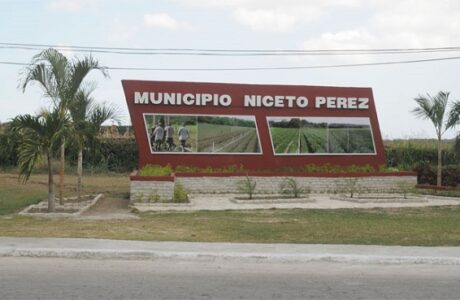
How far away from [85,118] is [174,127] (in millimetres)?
4870

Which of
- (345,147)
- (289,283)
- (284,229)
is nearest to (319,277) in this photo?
(289,283)

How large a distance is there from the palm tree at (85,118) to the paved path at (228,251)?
6.71 metres

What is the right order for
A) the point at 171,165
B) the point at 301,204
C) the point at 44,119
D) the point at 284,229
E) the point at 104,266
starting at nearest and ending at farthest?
1. the point at 104,266
2. the point at 284,229
3. the point at 44,119
4. the point at 301,204
5. the point at 171,165

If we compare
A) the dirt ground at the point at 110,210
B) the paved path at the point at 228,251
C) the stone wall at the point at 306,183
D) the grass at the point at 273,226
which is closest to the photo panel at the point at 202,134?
the stone wall at the point at 306,183

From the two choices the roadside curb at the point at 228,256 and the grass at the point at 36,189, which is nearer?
the roadside curb at the point at 228,256

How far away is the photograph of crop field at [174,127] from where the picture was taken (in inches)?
977

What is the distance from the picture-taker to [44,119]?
17.0 m

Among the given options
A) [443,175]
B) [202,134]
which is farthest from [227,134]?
[443,175]

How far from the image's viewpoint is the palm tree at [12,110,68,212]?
16875mm

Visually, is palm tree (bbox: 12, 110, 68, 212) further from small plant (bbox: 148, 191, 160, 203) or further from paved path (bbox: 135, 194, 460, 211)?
small plant (bbox: 148, 191, 160, 203)

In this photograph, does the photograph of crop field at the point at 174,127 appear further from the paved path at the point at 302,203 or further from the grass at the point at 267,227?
the grass at the point at 267,227

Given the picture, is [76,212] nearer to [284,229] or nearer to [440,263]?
[284,229]

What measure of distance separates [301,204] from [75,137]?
25.0 ft

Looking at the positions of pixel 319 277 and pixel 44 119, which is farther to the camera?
pixel 44 119
